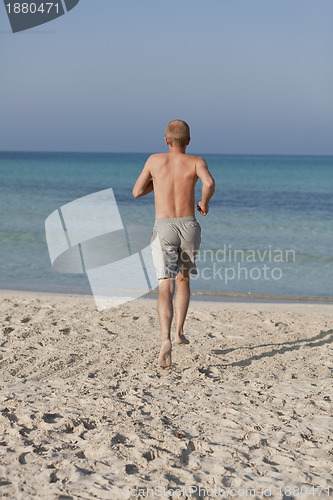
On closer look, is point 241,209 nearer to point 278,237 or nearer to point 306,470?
point 278,237

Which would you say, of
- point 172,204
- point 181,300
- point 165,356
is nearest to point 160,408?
point 165,356

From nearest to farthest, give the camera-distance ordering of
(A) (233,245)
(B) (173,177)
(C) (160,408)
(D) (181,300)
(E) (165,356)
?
(C) (160,408), (E) (165,356), (B) (173,177), (D) (181,300), (A) (233,245)

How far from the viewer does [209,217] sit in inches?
689

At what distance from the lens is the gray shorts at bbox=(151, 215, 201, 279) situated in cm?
418

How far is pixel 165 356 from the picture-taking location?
160 inches

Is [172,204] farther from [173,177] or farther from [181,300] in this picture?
[181,300]

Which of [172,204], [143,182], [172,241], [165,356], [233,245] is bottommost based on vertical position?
[233,245]

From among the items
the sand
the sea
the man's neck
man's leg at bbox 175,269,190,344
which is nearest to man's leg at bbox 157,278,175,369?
the sand

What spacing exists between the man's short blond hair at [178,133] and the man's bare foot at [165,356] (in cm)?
150

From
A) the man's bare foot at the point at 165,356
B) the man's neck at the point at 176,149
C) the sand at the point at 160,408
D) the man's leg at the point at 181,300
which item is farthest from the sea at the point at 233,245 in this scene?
the man's neck at the point at 176,149

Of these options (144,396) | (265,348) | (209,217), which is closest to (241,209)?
(209,217)

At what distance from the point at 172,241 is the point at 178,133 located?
0.82 meters

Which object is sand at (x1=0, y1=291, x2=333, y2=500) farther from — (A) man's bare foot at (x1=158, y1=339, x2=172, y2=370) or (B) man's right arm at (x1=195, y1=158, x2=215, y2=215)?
(B) man's right arm at (x1=195, y1=158, x2=215, y2=215)

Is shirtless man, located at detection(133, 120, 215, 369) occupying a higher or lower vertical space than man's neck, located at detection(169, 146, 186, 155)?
lower
